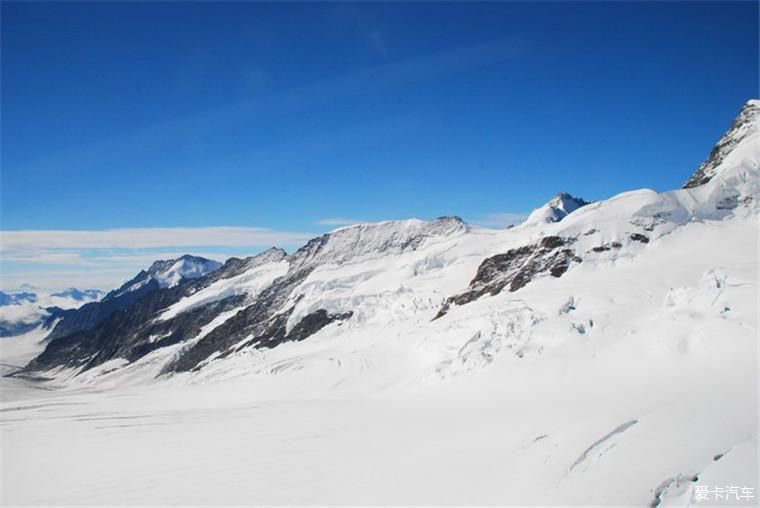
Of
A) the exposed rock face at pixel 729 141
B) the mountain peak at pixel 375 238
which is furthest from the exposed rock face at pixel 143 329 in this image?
the exposed rock face at pixel 729 141

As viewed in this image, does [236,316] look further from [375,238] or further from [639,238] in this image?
[639,238]

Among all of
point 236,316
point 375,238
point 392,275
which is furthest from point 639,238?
point 236,316

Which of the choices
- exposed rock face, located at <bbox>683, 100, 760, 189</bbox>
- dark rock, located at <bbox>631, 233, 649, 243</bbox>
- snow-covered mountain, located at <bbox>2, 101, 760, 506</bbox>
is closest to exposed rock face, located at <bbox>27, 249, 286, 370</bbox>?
snow-covered mountain, located at <bbox>2, 101, 760, 506</bbox>

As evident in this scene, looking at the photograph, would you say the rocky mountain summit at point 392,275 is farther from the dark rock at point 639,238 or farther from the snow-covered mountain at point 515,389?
the snow-covered mountain at point 515,389

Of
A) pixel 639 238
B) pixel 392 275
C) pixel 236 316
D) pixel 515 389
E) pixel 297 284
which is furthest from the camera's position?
pixel 297 284

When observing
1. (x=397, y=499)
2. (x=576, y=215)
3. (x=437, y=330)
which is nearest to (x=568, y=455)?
(x=397, y=499)

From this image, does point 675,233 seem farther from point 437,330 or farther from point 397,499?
point 397,499

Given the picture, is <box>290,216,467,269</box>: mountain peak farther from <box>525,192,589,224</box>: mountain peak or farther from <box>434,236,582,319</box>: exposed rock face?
<box>434,236,582,319</box>: exposed rock face
